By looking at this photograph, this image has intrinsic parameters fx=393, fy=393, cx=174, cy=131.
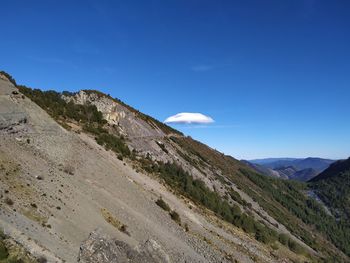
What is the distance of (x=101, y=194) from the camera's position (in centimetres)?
3459

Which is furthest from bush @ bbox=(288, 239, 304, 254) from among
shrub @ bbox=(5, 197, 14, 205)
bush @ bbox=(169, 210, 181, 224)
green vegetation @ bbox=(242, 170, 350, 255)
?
shrub @ bbox=(5, 197, 14, 205)

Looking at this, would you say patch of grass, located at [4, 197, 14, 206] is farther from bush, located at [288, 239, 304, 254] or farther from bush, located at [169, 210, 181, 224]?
bush, located at [288, 239, 304, 254]

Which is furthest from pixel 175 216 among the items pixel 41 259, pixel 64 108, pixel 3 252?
pixel 64 108

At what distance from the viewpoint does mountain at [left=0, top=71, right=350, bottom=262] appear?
73.8ft

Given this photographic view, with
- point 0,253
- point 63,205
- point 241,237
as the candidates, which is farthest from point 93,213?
point 241,237

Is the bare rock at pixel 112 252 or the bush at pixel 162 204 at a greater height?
the bush at pixel 162 204

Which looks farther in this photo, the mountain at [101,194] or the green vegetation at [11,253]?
the mountain at [101,194]

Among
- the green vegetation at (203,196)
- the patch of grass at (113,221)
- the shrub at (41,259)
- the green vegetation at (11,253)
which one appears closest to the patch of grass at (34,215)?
the green vegetation at (11,253)

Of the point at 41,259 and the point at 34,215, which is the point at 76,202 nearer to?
the point at 34,215

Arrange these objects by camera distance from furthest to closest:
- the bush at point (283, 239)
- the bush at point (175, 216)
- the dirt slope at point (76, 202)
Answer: the bush at point (283, 239), the bush at point (175, 216), the dirt slope at point (76, 202)

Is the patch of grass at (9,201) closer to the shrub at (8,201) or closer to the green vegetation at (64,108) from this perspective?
the shrub at (8,201)

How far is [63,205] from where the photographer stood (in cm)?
2658

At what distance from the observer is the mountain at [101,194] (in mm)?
22500

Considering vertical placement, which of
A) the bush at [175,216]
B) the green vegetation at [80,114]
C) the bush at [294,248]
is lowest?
the bush at [294,248]
